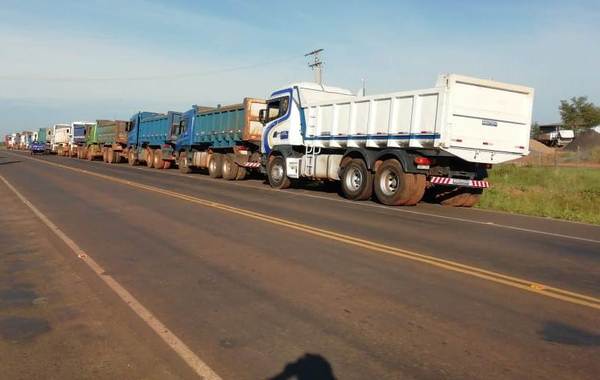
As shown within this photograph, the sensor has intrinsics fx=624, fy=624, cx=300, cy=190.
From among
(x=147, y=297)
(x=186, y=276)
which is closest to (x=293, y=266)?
(x=186, y=276)

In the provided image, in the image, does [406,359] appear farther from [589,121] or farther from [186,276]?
[589,121]

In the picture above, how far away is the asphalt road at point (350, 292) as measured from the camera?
4.35 meters

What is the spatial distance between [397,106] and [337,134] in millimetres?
2889

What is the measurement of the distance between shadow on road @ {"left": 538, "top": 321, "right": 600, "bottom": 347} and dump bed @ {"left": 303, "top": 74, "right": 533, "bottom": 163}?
9.89 meters

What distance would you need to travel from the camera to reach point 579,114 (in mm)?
93188

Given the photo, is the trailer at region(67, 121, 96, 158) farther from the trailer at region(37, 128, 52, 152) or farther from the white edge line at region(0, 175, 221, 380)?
the white edge line at region(0, 175, 221, 380)

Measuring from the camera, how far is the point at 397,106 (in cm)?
1600

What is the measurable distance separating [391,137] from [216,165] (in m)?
13.0

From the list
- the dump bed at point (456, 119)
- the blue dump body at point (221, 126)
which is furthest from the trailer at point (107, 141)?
the dump bed at point (456, 119)

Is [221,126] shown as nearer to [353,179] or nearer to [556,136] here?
[353,179]

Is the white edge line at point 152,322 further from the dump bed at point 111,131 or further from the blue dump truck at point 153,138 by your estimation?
the dump bed at point 111,131

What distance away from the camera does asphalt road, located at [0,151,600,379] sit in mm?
4352

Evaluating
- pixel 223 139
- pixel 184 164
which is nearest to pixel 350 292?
pixel 223 139

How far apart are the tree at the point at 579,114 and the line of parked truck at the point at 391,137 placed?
7778 centimetres
